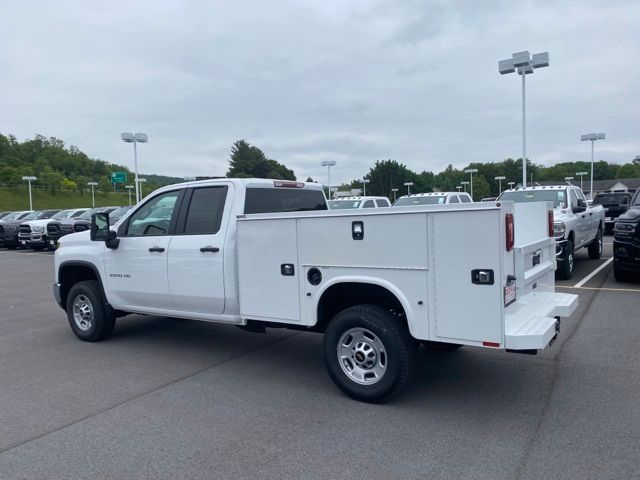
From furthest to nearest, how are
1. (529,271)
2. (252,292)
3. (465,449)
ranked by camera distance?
(252,292), (529,271), (465,449)

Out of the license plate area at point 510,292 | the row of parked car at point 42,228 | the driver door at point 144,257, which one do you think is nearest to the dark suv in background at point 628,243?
the license plate area at point 510,292

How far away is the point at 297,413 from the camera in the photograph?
15.4ft

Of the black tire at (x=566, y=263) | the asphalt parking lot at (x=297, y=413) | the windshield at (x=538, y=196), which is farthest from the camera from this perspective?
the windshield at (x=538, y=196)

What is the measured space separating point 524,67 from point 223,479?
21.7m

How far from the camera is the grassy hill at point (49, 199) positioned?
79188 mm

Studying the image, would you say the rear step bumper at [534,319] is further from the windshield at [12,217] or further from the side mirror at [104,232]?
the windshield at [12,217]

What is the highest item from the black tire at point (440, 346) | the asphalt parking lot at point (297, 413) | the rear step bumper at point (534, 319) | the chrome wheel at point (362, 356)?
the rear step bumper at point (534, 319)

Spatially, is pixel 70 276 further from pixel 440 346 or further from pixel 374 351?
pixel 440 346

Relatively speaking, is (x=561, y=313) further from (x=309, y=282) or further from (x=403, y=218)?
(x=309, y=282)

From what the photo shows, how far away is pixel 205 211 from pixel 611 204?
22.4m

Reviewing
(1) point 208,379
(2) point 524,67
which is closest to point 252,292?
(1) point 208,379

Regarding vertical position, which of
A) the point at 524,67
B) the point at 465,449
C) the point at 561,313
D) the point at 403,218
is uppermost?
the point at 524,67

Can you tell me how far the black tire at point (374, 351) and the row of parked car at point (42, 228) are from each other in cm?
1909

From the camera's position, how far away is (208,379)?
566cm
